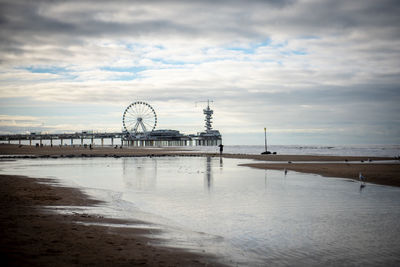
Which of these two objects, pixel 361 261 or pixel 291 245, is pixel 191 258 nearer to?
pixel 291 245

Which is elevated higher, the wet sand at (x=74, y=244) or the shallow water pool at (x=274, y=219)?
the wet sand at (x=74, y=244)

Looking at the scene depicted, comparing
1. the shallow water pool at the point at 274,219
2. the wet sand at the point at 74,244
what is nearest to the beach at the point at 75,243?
the wet sand at the point at 74,244

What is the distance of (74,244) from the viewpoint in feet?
25.5

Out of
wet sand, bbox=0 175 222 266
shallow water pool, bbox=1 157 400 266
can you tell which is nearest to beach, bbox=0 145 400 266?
wet sand, bbox=0 175 222 266

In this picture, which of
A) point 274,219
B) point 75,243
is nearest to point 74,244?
point 75,243

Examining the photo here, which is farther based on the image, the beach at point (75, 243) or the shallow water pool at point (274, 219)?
the shallow water pool at point (274, 219)

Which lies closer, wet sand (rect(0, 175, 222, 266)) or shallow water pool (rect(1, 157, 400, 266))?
wet sand (rect(0, 175, 222, 266))

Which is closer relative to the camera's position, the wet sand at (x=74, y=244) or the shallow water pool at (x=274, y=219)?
the wet sand at (x=74, y=244)

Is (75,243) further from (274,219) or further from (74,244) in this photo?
(274,219)

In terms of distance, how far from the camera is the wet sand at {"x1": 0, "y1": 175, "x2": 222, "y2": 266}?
21.9 ft

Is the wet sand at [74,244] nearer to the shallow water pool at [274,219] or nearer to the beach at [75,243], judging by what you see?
the beach at [75,243]

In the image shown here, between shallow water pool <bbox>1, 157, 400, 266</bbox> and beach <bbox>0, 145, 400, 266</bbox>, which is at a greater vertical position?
beach <bbox>0, 145, 400, 266</bbox>

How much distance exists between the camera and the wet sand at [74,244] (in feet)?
21.9

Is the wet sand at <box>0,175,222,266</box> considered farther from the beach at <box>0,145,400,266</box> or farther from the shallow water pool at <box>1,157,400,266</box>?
the shallow water pool at <box>1,157,400,266</box>
